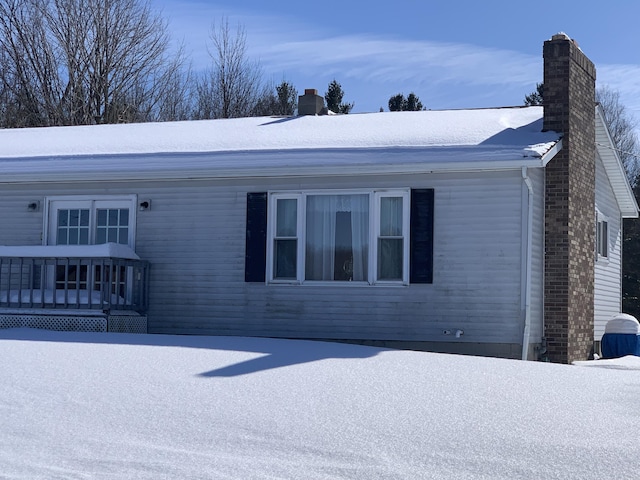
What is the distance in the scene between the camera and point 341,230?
13523mm

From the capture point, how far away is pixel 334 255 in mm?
13570

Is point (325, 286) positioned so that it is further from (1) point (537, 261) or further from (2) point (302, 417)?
(2) point (302, 417)

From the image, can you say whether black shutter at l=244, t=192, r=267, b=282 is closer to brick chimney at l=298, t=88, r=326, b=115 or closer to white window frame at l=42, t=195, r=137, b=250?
white window frame at l=42, t=195, r=137, b=250

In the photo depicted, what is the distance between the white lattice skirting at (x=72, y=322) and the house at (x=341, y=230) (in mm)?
73

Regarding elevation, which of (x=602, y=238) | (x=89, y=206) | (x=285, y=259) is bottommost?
(x=285, y=259)

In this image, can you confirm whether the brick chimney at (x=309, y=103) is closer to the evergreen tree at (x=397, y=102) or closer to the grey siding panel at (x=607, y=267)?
the grey siding panel at (x=607, y=267)

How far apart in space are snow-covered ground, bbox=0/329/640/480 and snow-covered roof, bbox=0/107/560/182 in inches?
133

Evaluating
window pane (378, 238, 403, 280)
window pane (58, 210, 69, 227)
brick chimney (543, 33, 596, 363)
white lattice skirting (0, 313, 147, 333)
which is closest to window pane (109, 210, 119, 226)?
window pane (58, 210, 69, 227)

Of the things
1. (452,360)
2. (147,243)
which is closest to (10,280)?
(147,243)

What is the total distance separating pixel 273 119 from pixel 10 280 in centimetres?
567

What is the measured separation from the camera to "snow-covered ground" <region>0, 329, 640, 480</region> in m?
6.14

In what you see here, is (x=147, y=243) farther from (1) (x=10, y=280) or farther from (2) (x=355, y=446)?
(2) (x=355, y=446)

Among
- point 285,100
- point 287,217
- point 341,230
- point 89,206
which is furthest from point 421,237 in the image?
point 285,100

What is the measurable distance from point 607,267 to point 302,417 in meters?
11.7
